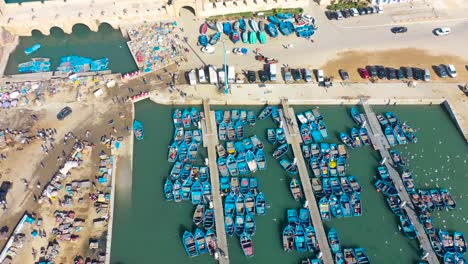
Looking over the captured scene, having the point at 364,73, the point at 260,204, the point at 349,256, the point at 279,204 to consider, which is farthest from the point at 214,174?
the point at 364,73

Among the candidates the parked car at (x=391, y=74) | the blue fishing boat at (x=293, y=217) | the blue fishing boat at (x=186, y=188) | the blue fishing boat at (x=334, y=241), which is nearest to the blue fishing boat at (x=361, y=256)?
the blue fishing boat at (x=334, y=241)

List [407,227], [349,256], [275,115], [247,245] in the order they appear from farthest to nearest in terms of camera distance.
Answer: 1. [275,115]
2. [407,227]
3. [247,245]
4. [349,256]

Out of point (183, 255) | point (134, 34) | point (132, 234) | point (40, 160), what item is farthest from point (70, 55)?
point (183, 255)

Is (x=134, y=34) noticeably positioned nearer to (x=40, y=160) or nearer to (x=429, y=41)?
(x=40, y=160)

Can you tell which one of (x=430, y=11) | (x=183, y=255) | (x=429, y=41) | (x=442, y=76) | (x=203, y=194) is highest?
(x=430, y=11)

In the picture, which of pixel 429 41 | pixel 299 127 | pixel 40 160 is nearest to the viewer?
pixel 40 160

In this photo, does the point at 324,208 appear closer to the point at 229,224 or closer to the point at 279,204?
the point at 279,204

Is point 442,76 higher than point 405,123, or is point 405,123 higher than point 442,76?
point 442,76
